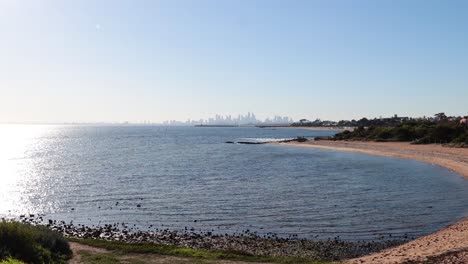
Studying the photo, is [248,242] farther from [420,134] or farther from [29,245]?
[420,134]

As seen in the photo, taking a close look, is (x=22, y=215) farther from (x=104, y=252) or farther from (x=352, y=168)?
(x=352, y=168)

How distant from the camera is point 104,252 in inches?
709

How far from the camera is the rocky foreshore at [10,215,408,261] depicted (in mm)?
20344

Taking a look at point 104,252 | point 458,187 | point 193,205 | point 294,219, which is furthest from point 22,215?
point 458,187

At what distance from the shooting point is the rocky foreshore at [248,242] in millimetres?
20344

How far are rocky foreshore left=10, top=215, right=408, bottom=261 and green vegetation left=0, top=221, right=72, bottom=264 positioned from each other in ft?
21.1

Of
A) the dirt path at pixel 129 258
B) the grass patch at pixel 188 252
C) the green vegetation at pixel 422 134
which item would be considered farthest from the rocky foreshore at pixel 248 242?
the green vegetation at pixel 422 134

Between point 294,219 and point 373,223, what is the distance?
15.6 ft

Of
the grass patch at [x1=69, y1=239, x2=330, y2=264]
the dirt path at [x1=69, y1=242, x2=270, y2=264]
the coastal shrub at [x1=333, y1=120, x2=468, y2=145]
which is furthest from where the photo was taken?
the coastal shrub at [x1=333, y1=120, x2=468, y2=145]

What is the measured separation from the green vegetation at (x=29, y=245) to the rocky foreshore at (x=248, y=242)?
21.1ft

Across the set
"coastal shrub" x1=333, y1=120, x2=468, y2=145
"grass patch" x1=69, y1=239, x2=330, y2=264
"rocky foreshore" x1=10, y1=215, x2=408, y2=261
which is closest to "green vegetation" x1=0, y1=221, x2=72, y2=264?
"grass patch" x1=69, y1=239, x2=330, y2=264

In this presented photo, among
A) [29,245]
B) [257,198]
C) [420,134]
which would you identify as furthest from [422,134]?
[29,245]

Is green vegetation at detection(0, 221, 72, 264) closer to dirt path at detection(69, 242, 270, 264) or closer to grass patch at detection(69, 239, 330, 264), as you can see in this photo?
dirt path at detection(69, 242, 270, 264)

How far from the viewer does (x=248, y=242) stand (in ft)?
72.7
